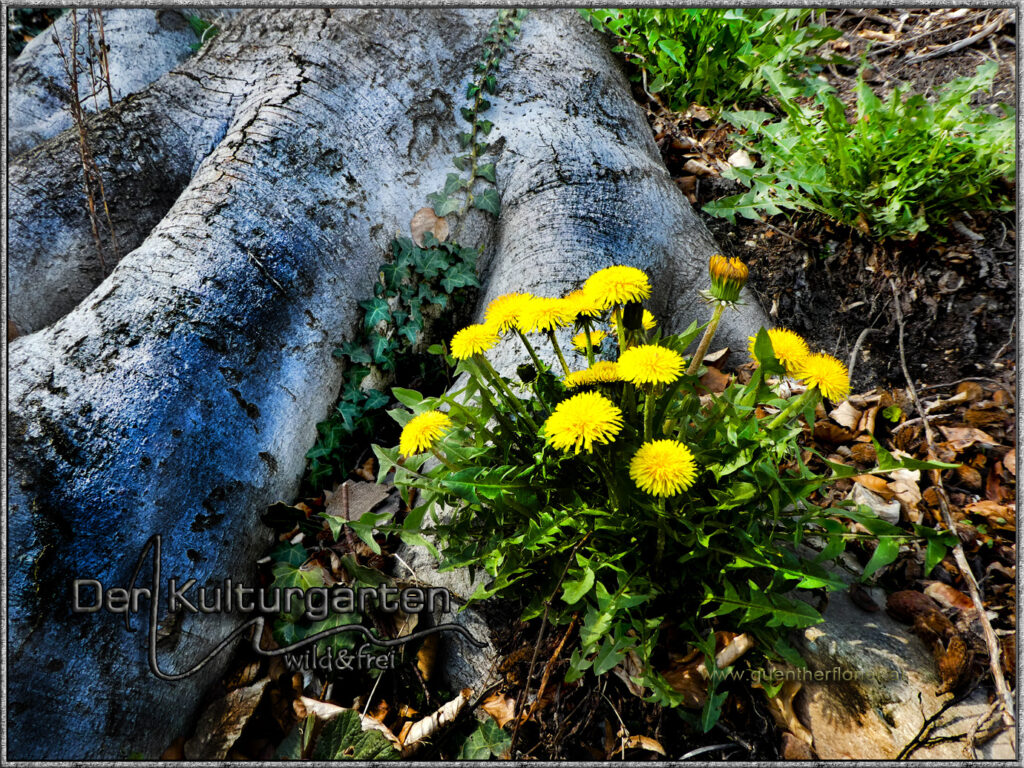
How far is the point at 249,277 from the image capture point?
187cm

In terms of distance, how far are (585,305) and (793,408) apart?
0.53m

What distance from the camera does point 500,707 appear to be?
4.85ft

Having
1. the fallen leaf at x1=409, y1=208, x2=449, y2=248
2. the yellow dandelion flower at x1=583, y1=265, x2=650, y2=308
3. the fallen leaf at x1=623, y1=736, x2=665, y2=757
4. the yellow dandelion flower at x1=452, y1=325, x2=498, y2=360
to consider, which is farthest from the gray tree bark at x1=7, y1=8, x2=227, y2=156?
the fallen leaf at x1=623, y1=736, x2=665, y2=757

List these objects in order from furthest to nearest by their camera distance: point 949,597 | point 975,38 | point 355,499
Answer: point 975,38, point 355,499, point 949,597

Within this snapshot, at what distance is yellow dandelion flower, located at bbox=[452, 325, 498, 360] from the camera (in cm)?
134

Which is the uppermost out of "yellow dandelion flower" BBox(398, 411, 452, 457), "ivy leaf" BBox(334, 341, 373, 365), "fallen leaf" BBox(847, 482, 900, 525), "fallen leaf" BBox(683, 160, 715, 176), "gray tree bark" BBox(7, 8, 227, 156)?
"gray tree bark" BBox(7, 8, 227, 156)

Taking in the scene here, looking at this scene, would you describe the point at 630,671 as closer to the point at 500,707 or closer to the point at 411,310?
the point at 500,707

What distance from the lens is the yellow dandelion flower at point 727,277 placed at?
1.29 metres

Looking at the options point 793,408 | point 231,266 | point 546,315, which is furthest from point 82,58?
point 793,408

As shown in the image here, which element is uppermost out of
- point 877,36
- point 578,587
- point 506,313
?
point 506,313

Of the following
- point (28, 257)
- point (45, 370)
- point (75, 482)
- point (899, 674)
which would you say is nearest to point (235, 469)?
point (75, 482)

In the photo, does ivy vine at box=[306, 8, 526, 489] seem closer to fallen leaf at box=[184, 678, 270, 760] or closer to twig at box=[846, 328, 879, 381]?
fallen leaf at box=[184, 678, 270, 760]

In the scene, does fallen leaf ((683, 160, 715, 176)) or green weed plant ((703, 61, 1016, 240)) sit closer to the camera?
green weed plant ((703, 61, 1016, 240))

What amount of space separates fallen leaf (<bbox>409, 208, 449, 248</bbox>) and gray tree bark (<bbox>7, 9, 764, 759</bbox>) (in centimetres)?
5
